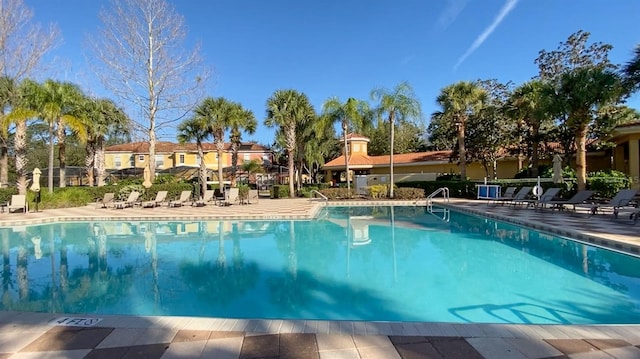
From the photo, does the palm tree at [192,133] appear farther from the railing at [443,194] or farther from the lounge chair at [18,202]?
the railing at [443,194]

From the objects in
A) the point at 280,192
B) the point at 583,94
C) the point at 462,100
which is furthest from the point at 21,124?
the point at 583,94

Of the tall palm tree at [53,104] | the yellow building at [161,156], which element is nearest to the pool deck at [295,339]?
the tall palm tree at [53,104]

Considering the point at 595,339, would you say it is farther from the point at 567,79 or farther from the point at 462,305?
the point at 567,79

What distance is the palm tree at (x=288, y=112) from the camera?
2401 centimetres

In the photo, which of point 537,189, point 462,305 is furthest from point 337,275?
point 537,189

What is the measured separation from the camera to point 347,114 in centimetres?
2320

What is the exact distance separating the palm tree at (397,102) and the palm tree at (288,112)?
16.9 feet

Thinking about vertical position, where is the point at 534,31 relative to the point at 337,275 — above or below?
above

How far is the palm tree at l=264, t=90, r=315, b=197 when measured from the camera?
2401 centimetres

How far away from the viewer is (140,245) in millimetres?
9828

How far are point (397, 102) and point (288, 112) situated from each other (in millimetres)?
7312

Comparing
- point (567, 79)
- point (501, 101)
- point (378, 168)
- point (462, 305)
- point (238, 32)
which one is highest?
point (238, 32)

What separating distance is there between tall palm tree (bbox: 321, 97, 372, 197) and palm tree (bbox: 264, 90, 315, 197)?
1.60 m

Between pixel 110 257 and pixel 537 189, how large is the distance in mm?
16263
